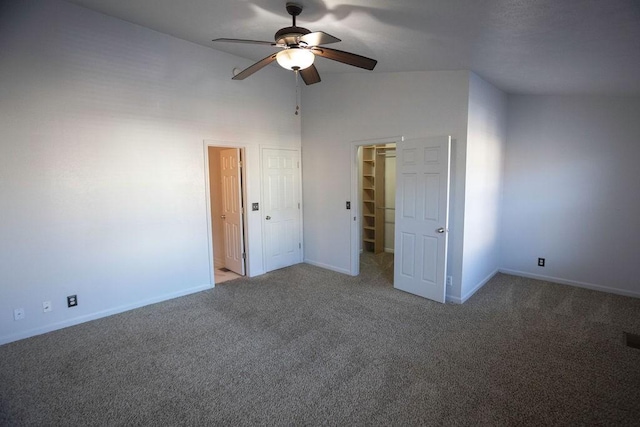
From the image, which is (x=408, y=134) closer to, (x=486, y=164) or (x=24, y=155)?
(x=486, y=164)

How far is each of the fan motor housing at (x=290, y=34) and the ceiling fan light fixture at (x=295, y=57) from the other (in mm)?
57

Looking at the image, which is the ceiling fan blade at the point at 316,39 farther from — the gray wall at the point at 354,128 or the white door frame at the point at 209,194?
the white door frame at the point at 209,194

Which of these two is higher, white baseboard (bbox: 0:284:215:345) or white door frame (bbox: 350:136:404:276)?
white door frame (bbox: 350:136:404:276)

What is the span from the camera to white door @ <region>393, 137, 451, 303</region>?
3.77 metres

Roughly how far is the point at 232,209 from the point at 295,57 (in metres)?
3.13

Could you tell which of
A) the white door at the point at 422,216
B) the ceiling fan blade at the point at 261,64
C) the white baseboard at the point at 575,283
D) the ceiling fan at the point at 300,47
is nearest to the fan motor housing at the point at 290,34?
the ceiling fan at the point at 300,47

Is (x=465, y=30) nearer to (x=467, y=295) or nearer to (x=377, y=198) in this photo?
(x=467, y=295)

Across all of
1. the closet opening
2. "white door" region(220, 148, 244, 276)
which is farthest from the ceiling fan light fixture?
the closet opening

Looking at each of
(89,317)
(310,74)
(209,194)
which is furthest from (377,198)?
(89,317)

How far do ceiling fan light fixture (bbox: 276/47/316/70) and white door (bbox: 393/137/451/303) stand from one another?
6.41 ft

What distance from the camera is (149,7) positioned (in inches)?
122

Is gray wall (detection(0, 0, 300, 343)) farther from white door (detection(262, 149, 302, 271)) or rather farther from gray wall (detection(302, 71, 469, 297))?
gray wall (detection(302, 71, 469, 297))

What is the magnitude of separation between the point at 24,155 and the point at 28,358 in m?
1.82

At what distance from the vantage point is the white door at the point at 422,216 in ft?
12.4
